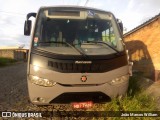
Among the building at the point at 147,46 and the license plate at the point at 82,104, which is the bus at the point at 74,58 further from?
the building at the point at 147,46

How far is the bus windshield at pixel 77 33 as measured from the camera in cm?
609

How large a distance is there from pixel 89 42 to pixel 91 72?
0.92m

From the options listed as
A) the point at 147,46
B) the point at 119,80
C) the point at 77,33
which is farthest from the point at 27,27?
the point at 147,46

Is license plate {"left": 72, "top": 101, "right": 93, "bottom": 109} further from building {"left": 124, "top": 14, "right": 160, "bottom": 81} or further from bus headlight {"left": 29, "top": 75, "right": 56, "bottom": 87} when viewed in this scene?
building {"left": 124, "top": 14, "right": 160, "bottom": 81}

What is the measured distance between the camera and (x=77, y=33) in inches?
255

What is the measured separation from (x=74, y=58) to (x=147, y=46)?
1102 centimetres

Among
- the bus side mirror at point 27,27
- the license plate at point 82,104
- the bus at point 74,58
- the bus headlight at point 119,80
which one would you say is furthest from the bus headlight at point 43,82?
the bus side mirror at point 27,27

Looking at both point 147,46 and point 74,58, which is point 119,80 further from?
point 147,46

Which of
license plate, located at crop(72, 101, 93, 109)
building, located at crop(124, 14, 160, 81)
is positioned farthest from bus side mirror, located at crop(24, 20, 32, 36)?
building, located at crop(124, 14, 160, 81)

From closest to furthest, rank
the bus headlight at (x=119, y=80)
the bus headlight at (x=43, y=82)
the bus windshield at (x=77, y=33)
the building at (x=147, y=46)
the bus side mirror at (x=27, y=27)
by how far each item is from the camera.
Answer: the bus headlight at (x=43, y=82) < the bus headlight at (x=119, y=80) < the bus windshield at (x=77, y=33) < the bus side mirror at (x=27, y=27) < the building at (x=147, y=46)

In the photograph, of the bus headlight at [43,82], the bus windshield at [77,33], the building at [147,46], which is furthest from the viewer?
the building at [147,46]

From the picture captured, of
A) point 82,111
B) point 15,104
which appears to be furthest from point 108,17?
point 15,104

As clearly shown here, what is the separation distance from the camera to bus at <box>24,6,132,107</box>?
567cm

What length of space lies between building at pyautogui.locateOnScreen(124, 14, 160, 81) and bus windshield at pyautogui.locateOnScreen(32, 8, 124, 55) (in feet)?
26.4
